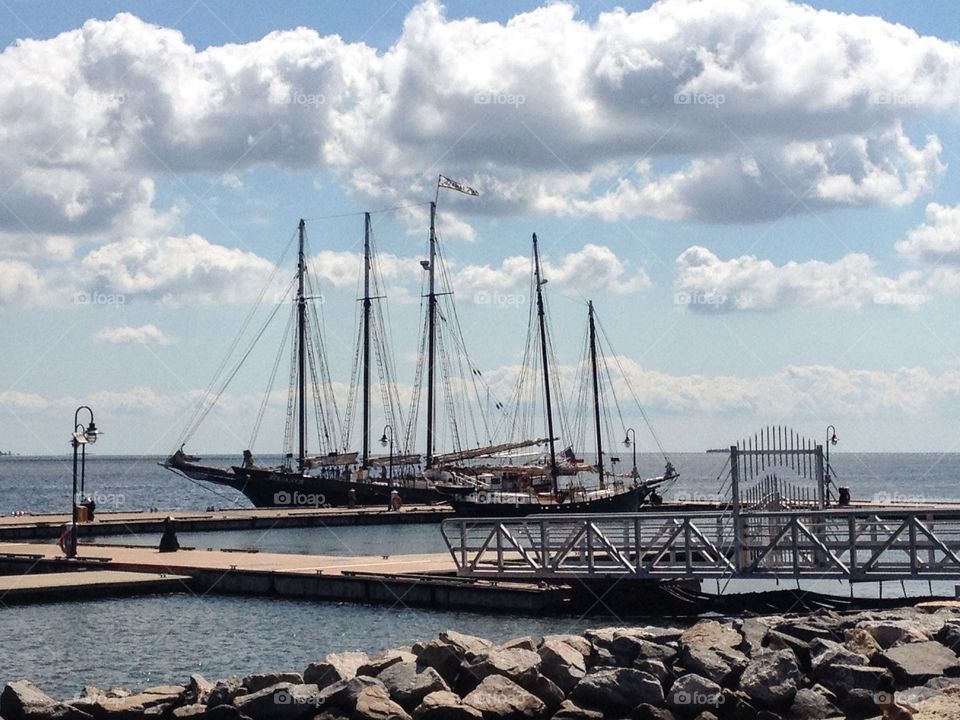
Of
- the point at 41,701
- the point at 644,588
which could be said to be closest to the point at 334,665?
the point at 41,701

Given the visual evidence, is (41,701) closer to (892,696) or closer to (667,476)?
(892,696)

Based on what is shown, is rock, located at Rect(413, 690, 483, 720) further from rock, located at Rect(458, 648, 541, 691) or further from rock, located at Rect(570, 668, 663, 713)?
rock, located at Rect(570, 668, 663, 713)

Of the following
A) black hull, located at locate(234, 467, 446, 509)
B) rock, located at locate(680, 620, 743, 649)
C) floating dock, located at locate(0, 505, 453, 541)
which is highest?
black hull, located at locate(234, 467, 446, 509)

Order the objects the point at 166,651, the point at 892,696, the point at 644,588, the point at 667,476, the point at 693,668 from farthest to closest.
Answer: the point at 667,476, the point at 644,588, the point at 166,651, the point at 693,668, the point at 892,696

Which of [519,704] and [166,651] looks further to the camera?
[166,651]

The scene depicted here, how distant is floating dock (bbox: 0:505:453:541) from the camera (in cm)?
5797

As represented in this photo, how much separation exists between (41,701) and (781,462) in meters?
15.8

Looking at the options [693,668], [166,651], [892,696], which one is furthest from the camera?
[166,651]

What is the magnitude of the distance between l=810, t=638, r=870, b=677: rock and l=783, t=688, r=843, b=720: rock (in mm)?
772

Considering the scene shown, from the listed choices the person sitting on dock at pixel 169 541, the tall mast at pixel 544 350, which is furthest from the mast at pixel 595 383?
the person sitting on dock at pixel 169 541

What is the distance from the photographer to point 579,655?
20922 millimetres

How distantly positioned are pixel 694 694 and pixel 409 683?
3998mm

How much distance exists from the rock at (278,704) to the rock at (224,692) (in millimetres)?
162

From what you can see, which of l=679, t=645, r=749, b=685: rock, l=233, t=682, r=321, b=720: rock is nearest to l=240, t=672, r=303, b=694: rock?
l=233, t=682, r=321, b=720: rock
